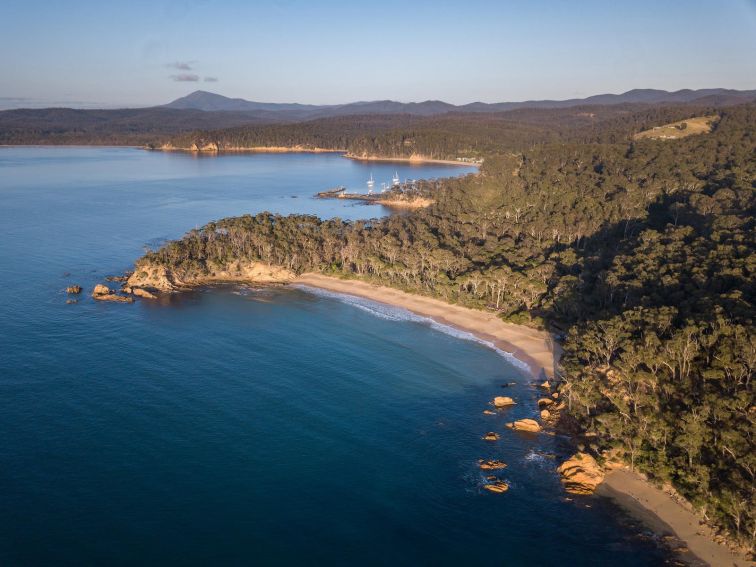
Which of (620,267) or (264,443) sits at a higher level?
(620,267)

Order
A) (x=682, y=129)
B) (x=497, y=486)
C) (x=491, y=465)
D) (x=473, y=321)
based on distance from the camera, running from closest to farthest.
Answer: (x=497, y=486) < (x=491, y=465) < (x=473, y=321) < (x=682, y=129)

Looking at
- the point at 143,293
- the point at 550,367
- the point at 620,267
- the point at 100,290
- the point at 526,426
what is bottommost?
the point at 526,426

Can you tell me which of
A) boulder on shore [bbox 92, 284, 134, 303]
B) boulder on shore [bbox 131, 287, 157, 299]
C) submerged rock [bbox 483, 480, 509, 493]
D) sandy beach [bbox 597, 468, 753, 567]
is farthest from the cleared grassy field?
submerged rock [bbox 483, 480, 509, 493]

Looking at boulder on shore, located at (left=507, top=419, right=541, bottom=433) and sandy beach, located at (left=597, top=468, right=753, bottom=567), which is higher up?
boulder on shore, located at (left=507, top=419, right=541, bottom=433)

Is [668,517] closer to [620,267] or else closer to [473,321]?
[620,267]

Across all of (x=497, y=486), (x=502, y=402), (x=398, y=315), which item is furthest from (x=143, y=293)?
(x=497, y=486)

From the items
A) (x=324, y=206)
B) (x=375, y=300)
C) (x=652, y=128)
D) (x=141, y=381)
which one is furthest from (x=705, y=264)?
(x=652, y=128)

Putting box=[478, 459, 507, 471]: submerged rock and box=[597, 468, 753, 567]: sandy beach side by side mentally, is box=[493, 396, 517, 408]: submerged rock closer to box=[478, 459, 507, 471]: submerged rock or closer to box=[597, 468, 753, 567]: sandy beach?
box=[478, 459, 507, 471]: submerged rock
